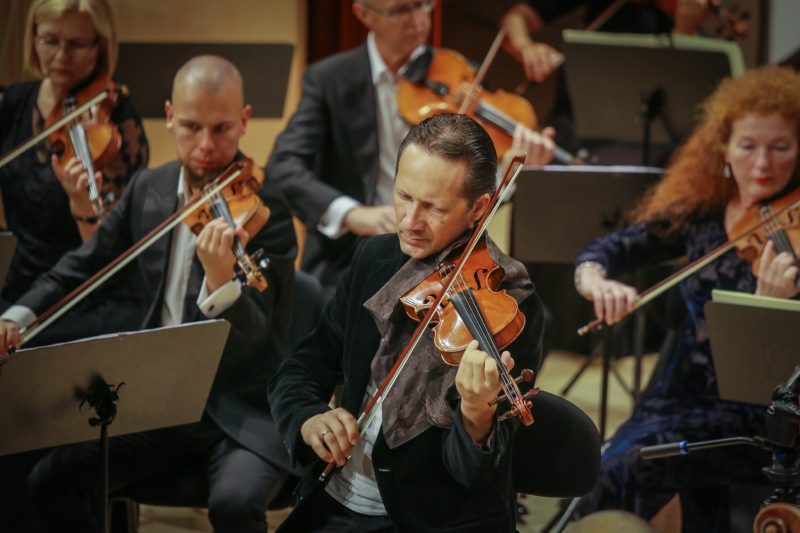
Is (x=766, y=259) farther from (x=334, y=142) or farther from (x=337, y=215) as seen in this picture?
(x=334, y=142)

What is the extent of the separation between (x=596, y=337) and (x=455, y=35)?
1.56m

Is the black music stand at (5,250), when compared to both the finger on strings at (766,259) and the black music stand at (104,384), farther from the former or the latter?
the finger on strings at (766,259)

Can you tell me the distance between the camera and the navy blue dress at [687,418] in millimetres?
2363

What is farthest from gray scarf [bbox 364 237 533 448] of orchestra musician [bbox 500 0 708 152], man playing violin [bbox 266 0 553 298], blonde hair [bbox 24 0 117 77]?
orchestra musician [bbox 500 0 708 152]

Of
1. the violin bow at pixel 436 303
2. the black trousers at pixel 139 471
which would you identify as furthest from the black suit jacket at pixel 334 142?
the violin bow at pixel 436 303

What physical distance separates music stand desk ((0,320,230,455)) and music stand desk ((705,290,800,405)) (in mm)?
939

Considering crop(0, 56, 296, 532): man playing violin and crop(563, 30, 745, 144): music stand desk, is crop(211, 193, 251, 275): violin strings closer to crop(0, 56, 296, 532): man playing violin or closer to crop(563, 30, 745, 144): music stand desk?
crop(0, 56, 296, 532): man playing violin

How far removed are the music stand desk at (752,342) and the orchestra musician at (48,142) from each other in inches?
58.2

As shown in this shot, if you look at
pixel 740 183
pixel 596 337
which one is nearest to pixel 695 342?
pixel 740 183

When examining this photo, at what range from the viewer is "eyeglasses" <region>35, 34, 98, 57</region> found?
282 cm

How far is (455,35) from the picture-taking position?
5.17 m

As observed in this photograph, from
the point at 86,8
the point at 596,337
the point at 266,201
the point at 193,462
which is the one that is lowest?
the point at 596,337

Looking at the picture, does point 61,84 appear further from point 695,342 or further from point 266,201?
point 695,342

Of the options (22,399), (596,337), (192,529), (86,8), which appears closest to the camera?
(22,399)
